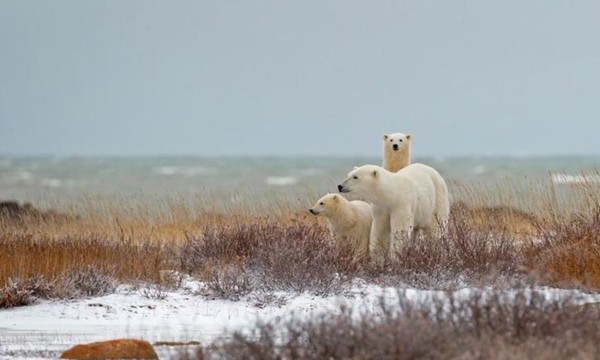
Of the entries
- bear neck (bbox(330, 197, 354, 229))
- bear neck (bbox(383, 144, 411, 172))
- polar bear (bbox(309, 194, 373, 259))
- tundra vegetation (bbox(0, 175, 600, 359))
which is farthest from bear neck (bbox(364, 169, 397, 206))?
bear neck (bbox(383, 144, 411, 172))

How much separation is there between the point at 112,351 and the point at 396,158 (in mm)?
6501

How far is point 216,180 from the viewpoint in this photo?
7388 centimetres

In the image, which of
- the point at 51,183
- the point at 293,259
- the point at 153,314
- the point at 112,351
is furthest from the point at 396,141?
the point at 51,183

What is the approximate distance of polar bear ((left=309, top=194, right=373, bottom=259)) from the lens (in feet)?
38.8

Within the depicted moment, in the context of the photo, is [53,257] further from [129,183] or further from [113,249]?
[129,183]

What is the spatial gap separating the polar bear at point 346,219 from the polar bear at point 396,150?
29.6 inches

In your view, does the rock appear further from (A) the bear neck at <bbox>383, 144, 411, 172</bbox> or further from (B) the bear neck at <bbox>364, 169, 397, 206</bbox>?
(A) the bear neck at <bbox>383, 144, 411, 172</bbox>

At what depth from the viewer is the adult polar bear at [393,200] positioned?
11.1 metres

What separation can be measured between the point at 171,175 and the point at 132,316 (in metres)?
74.5

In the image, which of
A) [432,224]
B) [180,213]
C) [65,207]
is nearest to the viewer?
[432,224]

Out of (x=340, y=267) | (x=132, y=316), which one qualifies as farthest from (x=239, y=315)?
(x=340, y=267)

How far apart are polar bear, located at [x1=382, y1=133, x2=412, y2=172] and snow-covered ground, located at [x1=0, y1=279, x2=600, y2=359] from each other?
115 inches

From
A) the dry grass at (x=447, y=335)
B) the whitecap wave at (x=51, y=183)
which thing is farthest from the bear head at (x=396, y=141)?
the whitecap wave at (x=51, y=183)

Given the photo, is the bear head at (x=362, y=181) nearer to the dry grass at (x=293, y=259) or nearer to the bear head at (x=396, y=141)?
the dry grass at (x=293, y=259)
